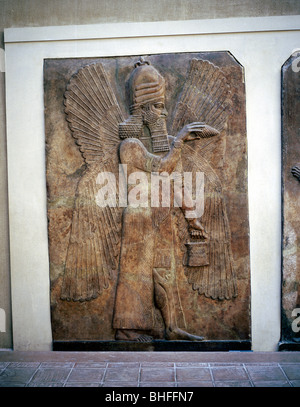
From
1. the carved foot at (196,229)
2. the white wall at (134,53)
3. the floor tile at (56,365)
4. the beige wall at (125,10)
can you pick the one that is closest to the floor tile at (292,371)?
the white wall at (134,53)

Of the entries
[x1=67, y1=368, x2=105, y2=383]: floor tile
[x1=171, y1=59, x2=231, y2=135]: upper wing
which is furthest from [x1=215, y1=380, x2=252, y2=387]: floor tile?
[x1=171, y1=59, x2=231, y2=135]: upper wing

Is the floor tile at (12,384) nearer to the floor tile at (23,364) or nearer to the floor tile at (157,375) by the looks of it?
the floor tile at (23,364)

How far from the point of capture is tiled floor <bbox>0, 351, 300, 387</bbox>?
10.4 ft

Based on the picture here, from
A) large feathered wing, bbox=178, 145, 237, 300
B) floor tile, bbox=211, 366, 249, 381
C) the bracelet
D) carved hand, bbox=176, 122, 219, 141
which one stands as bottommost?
floor tile, bbox=211, 366, 249, 381

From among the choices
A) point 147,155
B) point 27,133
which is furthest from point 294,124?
point 27,133

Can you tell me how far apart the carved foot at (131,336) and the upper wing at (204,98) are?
1.82 meters

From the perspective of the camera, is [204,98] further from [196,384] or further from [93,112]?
[196,384]

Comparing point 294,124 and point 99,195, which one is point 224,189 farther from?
point 99,195

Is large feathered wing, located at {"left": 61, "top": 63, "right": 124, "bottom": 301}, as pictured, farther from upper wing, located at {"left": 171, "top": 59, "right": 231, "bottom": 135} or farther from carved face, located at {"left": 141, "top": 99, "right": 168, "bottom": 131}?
upper wing, located at {"left": 171, "top": 59, "right": 231, "bottom": 135}

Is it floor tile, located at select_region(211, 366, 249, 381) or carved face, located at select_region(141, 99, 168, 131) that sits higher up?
carved face, located at select_region(141, 99, 168, 131)

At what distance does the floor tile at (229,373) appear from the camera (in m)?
3.22

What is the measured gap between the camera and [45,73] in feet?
12.0

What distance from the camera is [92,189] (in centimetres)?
365

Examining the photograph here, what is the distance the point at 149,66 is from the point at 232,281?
1.92 m
